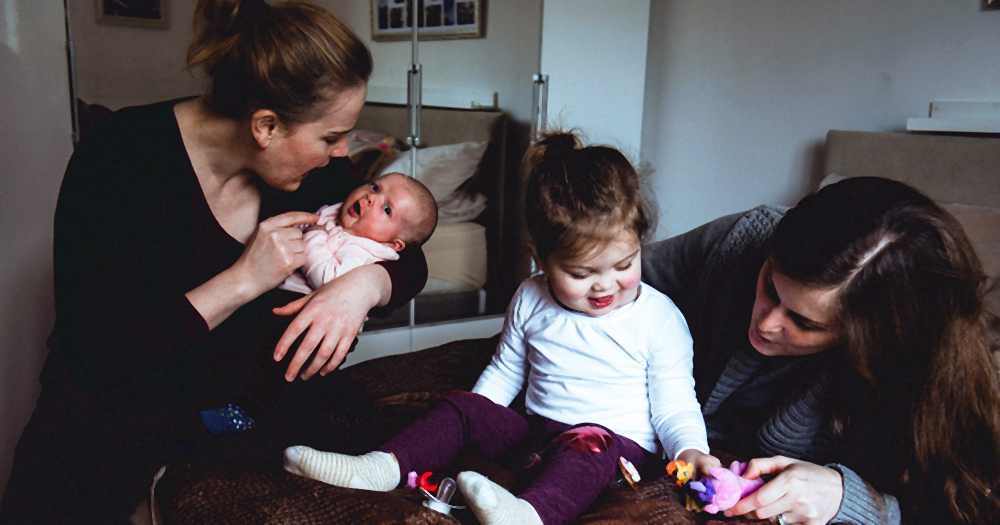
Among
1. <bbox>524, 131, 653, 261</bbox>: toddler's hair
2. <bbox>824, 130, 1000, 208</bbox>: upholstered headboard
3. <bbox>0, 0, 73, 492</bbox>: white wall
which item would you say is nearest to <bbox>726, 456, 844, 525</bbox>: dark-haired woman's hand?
<bbox>524, 131, 653, 261</bbox>: toddler's hair

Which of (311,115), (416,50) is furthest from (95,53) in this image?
(311,115)

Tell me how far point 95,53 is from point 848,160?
2748 mm

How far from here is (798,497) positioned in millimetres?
1020

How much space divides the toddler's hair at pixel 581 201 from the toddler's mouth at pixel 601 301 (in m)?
0.11

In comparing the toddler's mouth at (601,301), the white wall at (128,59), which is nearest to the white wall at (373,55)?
the white wall at (128,59)

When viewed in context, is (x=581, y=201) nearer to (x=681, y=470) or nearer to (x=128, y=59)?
(x=681, y=470)

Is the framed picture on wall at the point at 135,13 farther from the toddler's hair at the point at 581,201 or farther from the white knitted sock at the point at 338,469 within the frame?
the white knitted sock at the point at 338,469

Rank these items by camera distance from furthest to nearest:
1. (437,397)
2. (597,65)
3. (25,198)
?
(597,65) < (25,198) < (437,397)

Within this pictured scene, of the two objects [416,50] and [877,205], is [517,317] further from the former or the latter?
[416,50]

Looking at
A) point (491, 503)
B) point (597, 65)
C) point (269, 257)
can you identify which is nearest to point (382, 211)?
point (269, 257)

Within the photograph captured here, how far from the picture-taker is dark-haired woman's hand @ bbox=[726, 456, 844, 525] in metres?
1.01

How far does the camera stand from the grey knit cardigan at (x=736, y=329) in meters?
1.08

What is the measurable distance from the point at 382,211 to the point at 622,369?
645 mm

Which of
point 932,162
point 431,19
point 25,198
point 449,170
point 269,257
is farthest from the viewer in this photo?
point 449,170
